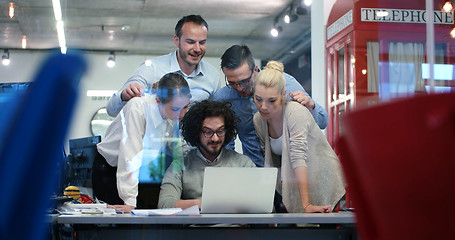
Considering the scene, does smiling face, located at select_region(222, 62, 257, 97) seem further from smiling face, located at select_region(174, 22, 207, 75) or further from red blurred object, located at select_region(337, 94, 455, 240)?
red blurred object, located at select_region(337, 94, 455, 240)

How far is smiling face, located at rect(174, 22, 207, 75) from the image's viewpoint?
13.9ft

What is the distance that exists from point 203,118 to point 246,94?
480 millimetres

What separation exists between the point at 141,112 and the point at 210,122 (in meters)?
0.55

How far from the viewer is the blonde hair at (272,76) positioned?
429 centimetres

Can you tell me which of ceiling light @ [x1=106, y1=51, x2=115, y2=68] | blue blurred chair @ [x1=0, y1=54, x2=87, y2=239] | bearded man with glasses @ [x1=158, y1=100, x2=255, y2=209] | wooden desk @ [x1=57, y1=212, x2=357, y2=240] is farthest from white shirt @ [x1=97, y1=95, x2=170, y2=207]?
blue blurred chair @ [x1=0, y1=54, x2=87, y2=239]

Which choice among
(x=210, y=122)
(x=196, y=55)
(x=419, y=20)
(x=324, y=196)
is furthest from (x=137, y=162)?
(x=419, y=20)

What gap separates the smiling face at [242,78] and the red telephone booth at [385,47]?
0.95 metres

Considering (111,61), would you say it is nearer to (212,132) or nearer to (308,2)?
(212,132)

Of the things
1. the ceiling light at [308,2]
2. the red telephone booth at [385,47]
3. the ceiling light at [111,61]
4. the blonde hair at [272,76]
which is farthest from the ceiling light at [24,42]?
the red telephone booth at [385,47]

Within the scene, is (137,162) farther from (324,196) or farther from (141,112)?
(324,196)

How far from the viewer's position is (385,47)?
5.17 metres

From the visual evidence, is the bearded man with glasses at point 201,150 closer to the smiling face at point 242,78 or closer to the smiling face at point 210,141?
the smiling face at point 210,141

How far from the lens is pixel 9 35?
4.32 m

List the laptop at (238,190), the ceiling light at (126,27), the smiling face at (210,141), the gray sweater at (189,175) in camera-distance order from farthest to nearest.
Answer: the ceiling light at (126,27)
the smiling face at (210,141)
the gray sweater at (189,175)
the laptop at (238,190)
